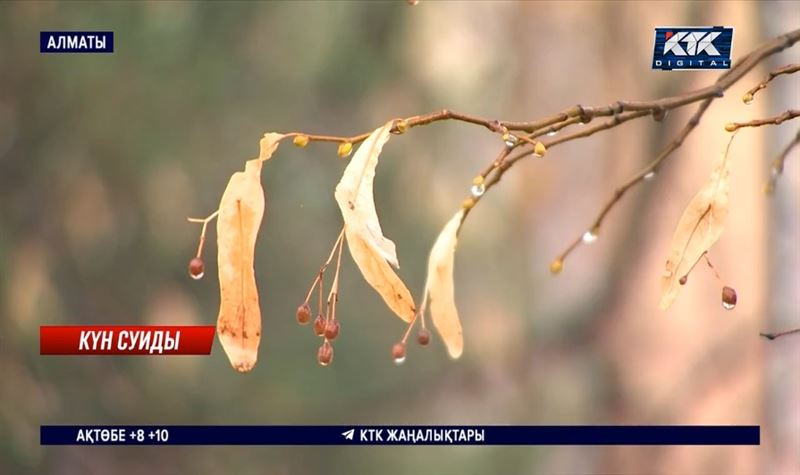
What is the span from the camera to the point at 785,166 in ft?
3.58

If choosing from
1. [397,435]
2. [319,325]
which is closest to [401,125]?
[319,325]

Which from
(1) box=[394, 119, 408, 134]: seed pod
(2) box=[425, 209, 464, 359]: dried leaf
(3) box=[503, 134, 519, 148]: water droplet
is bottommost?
(2) box=[425, 209, 464, 359]: dried leaf

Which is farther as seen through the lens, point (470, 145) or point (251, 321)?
point (470, 145)

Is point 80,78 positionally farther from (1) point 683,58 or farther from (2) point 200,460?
(1) point 683,58

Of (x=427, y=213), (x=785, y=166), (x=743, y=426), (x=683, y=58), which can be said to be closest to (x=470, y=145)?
(x=427, y=213)

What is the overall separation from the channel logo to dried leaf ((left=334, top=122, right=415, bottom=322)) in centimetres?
59

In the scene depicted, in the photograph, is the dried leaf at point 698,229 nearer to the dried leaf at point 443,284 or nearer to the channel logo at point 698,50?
the dried leaf at point 443,284

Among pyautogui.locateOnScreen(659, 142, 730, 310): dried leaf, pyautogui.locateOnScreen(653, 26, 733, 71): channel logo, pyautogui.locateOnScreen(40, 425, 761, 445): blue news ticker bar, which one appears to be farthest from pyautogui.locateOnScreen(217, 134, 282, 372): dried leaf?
pyautogui.locateOnScreen(653, 26, 733, 71): channel logo

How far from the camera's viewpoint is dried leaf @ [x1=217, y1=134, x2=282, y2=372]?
636 millimetres

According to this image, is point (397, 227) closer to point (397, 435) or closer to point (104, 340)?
point (397, 435)

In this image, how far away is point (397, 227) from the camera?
1092mm

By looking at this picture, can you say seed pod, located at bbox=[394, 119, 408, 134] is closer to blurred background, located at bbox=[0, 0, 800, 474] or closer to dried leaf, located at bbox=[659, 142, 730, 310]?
dried leaf, located at bbox=[659, 142, 730, 310]

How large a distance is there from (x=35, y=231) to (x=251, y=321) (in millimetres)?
607

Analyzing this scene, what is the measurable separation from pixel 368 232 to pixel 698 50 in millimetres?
685
